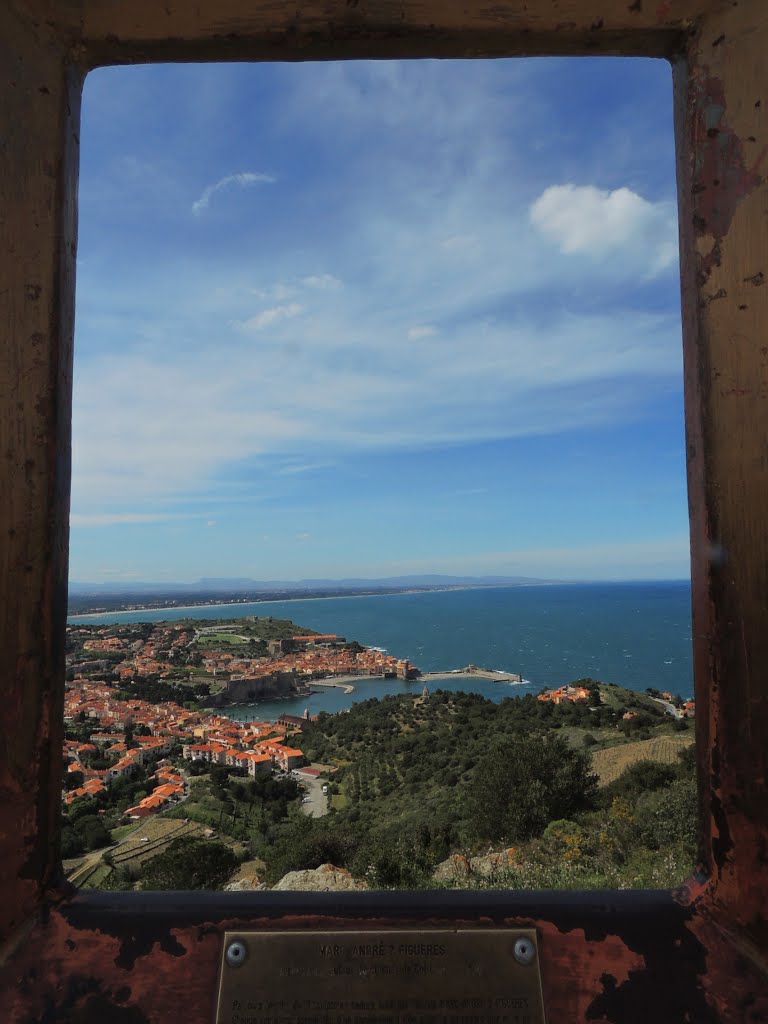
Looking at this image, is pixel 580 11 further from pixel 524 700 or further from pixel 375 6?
pixel 524 700

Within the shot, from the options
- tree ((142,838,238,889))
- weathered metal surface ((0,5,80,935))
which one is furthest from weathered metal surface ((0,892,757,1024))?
tree ((142,838,238,889))

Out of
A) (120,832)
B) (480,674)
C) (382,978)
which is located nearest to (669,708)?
(480,674)

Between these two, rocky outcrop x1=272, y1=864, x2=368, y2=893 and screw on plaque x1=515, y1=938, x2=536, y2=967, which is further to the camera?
rocky outcrop x1=272, y1=864, x2=368, y2=893

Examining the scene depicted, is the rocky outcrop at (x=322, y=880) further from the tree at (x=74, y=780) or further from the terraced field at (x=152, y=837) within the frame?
the tree at (x=74, y=780)

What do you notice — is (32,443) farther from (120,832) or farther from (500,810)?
(120,832)

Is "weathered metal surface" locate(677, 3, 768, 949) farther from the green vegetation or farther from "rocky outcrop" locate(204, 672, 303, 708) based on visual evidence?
"rocky outcrop" locate(204, 672, 303, 708)

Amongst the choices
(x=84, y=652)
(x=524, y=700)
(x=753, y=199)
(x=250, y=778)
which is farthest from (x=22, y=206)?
(x=84, y=652)
